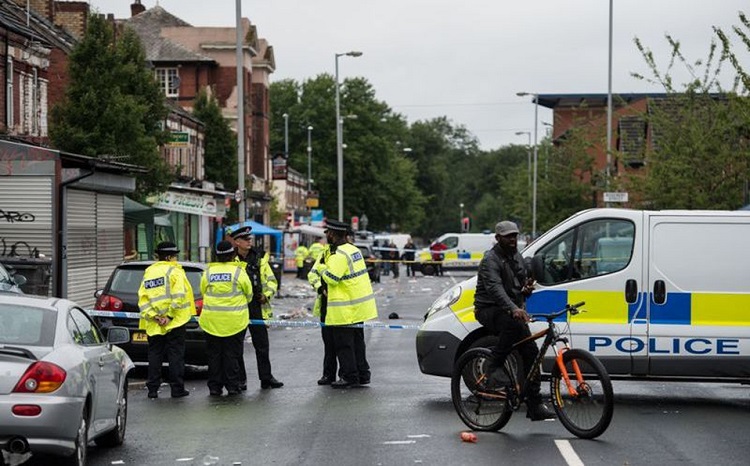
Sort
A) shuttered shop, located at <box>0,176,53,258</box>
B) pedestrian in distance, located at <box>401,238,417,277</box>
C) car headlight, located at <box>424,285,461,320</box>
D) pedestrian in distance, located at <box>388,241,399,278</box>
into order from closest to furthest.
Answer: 1. car headlight, located at <box>424,285,461,320</box>
2. shuttered shop, located at <box>0,176,53,258</box>
3. pedestrian in distance, located at <box>388,241,399,278</box>
4. pedestrian in distance, located at <box>401,238,417,277</box>

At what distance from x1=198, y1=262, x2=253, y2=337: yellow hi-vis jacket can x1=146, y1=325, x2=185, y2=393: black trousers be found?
1.15ft

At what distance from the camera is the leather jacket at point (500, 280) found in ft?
37.5

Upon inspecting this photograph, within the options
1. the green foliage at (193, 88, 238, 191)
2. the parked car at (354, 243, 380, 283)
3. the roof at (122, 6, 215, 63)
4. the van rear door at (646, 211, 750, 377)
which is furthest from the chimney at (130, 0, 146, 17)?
the van rear door at (646, 211, 750, 377)

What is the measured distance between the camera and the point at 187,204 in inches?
1437

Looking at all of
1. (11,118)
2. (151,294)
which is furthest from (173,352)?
(11,118)

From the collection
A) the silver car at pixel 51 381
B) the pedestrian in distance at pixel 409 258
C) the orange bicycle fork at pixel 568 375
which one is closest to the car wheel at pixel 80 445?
the silver car at pixel 51 381

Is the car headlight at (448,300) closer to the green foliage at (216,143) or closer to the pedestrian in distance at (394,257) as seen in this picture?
the pedestrian in distance at (394,257)

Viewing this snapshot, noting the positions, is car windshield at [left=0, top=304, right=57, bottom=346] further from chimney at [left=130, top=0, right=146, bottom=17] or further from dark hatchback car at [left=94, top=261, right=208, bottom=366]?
chimney at [left=130, top=0, right=146, bottom=17]

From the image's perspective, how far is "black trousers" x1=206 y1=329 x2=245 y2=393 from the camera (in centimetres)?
1498

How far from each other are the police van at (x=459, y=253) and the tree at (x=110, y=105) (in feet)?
97.0

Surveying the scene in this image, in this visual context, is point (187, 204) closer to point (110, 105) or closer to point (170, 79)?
point (110, 105)

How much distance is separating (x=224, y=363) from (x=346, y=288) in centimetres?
164

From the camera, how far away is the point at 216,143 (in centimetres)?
6306

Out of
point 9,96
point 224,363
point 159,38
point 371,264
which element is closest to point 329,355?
point 224,363
